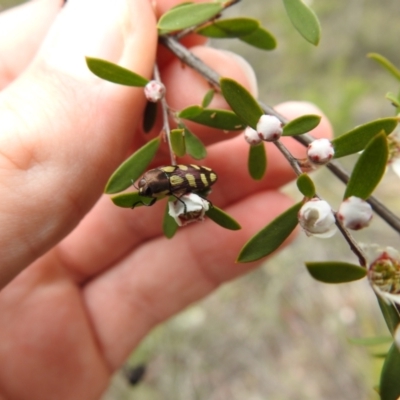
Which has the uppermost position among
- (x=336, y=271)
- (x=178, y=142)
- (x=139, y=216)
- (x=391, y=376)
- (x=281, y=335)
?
(x=178, y=142)

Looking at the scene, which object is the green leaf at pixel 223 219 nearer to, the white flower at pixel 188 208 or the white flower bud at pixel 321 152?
the white flower at pixel 188 208

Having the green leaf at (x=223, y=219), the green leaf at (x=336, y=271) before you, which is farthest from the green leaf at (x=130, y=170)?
the green leaf at (x=336, y=271)

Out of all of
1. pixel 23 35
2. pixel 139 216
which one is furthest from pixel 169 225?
pixel 23 35

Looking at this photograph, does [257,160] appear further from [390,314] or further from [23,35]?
[23,35]

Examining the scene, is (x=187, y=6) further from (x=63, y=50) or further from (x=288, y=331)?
(x=288, y=331)

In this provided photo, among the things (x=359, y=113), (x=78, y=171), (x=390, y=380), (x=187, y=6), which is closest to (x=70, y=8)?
(x=187, y=6)

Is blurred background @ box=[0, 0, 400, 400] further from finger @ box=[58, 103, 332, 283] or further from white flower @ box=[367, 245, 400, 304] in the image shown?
white flower @ box=[367, 245, 400, 304]

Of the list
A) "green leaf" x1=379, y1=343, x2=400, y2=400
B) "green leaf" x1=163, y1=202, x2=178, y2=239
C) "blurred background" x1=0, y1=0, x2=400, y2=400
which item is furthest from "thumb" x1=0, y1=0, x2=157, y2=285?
"blurred background" x1=0, y1=0, x2=400, y2=400
